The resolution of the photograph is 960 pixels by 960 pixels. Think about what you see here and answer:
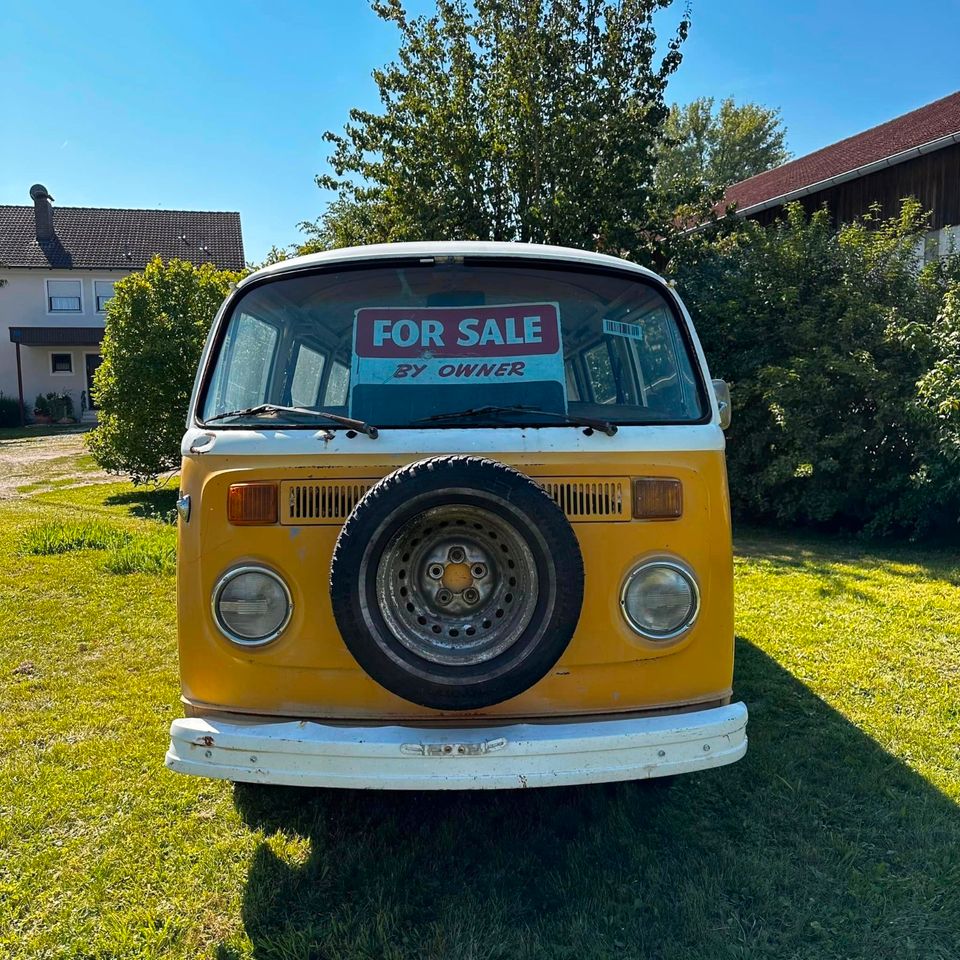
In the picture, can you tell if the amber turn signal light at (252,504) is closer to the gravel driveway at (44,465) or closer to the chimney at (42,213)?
the gravel driveway at (44,465)

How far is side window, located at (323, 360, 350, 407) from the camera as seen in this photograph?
9.83 ft

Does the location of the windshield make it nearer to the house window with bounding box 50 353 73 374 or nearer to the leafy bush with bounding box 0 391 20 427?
the leafy bush with bounding box 0 391 20 427

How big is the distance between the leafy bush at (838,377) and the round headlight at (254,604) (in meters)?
6.99

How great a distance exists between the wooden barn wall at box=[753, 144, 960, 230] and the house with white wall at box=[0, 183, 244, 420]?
22566mm

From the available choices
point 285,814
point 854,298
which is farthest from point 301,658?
point 854,298

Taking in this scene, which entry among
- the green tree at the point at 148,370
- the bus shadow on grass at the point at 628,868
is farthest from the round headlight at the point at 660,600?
the green tree at the point at 148,370

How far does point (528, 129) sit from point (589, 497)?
403 inches

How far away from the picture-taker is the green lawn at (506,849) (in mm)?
2512

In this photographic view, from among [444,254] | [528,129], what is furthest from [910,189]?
[444,254]

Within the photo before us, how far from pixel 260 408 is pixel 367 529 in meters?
0.79

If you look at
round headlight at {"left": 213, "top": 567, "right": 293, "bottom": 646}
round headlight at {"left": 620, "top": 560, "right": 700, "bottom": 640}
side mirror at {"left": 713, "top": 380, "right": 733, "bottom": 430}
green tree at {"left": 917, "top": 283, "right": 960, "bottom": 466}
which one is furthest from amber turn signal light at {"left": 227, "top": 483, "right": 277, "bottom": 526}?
green tree at {"left": 917, "top": 283, "right": 960, "bottom": 466}

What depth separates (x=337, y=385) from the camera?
9.95 feet

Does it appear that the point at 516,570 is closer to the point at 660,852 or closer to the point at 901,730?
the point at 660,852

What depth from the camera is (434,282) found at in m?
3.05
